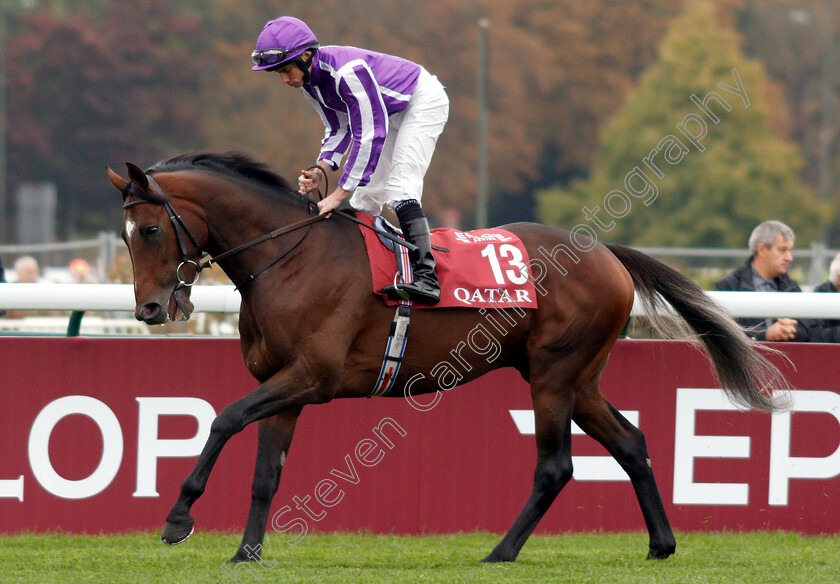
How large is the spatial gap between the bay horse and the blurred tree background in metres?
27.9

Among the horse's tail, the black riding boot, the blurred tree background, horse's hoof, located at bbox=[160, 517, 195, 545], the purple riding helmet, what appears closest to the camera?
horse's hoof, located at bbox=[160, 517, 195, 545]

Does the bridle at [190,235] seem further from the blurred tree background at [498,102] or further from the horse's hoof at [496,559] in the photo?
the blurred tree background at [498,102]

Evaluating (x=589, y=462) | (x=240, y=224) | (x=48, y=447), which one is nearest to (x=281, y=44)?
(x=240, y=224)

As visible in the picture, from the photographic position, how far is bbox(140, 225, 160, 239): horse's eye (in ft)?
14.7

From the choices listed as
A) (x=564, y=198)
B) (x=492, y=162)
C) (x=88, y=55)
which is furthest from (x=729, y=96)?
(x=88, y=55)

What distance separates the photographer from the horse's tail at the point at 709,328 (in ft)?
17.3

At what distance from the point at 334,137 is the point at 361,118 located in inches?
12.7

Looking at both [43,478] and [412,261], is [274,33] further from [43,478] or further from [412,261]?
[43,478]

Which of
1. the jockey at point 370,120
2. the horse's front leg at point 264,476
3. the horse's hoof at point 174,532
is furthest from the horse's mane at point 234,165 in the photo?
the horse's hoof at point 174,532

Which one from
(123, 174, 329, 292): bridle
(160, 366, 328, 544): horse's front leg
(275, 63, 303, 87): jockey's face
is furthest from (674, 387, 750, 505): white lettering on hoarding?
(275, 63, 303, 87): jockey's face

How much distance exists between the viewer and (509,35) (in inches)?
1665

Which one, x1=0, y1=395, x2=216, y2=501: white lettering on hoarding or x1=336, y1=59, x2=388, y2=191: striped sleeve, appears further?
x1=0, y1=395, x2=216, y2=501: white lettering on hoarding

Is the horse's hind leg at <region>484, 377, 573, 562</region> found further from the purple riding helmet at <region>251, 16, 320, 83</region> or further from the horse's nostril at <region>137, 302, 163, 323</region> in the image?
the purple riding helmet at <region>251, 16, 320, 83</region>

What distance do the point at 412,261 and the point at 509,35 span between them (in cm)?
3875
